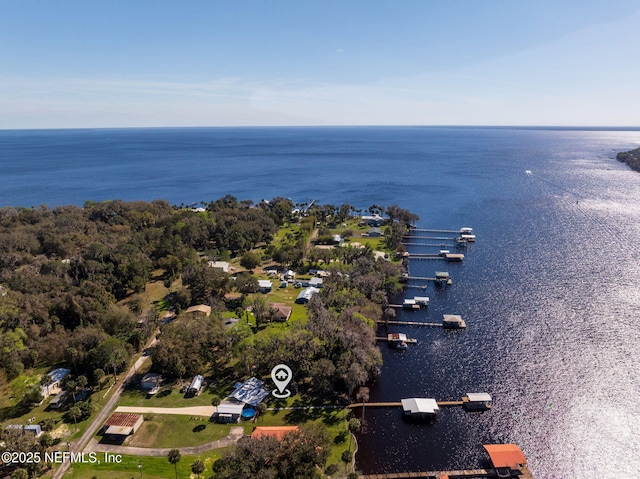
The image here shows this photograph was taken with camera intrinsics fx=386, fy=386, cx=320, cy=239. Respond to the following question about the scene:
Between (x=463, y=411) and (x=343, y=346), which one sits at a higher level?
(x=343, y=346)

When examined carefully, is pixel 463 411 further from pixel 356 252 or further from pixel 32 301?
pixel 32 301

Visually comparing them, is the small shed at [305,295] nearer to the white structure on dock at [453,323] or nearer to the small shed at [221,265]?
the small shed at [221,265]

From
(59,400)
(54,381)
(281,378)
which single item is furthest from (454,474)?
(54,381)

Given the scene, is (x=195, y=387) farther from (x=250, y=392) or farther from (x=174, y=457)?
(x=174, y=457)

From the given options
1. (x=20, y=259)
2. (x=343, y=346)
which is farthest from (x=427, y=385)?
(x=20, y=259)

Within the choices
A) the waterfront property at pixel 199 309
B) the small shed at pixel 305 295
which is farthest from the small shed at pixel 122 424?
the small shed at pixel 305 295

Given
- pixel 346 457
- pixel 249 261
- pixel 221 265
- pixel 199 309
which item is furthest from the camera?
pixel 249 261
